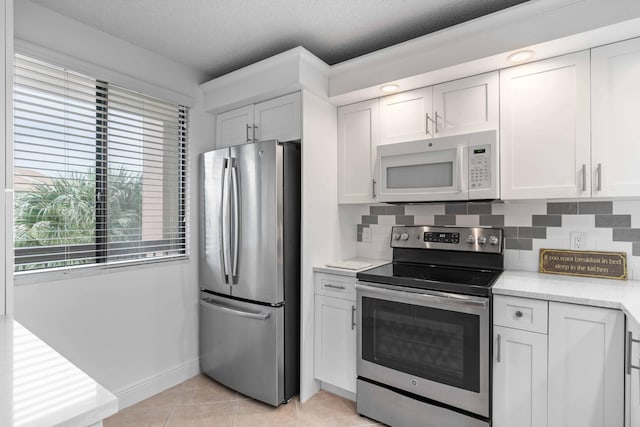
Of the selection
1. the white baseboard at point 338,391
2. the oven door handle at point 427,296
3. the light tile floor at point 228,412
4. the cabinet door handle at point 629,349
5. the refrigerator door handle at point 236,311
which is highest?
the oven door handle at point 427,296

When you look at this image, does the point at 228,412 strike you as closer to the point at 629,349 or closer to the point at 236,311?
the point at 236,311

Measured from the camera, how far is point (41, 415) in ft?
2.15

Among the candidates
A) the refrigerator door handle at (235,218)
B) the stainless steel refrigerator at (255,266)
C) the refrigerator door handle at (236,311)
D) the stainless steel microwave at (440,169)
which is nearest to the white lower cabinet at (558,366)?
the stainless steel microwave at (440,169)

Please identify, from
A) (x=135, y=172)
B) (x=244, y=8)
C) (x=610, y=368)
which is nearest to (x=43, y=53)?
(x=135, y=172)

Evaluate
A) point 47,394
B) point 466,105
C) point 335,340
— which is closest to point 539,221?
point 466,105

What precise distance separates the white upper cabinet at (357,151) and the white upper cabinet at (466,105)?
1.51ft

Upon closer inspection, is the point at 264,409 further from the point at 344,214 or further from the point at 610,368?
the point at 610,368

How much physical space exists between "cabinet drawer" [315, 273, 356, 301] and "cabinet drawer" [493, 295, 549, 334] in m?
0.86

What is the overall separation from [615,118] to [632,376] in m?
1.22

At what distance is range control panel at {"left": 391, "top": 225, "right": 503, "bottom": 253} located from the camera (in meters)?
2.21

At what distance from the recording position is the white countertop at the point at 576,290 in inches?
57.7

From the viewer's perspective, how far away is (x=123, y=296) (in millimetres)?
2305

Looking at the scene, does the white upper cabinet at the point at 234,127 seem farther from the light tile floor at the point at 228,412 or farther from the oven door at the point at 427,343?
the light tile floor at the point at 228,412

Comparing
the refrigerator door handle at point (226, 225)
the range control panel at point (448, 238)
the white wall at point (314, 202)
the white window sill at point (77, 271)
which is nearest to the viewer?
the white window sill at point (77, 271)
